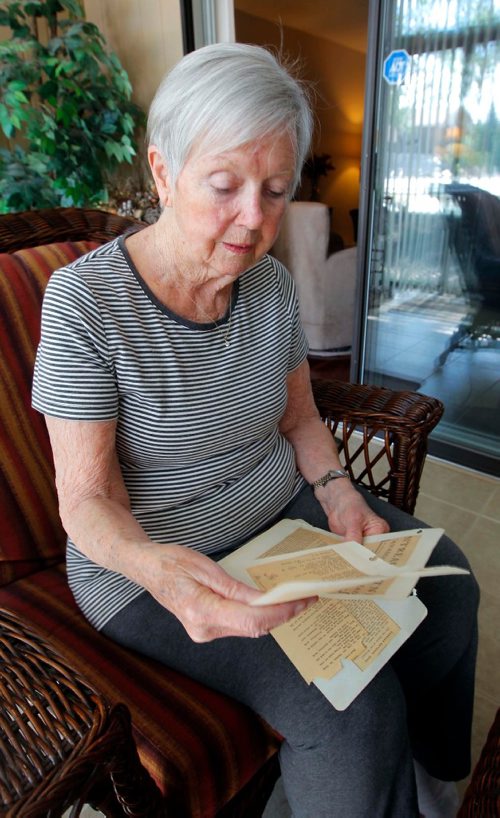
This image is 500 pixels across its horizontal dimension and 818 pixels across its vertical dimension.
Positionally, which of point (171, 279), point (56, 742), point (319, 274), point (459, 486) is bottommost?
point (459, 486)

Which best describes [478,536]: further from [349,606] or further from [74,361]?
[74,361]

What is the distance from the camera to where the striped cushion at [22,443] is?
956 mm

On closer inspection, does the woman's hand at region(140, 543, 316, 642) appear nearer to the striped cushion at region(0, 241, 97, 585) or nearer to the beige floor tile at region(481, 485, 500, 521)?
the striped cushion at region(0, 241, 97, 585)

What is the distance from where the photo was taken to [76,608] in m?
0.90

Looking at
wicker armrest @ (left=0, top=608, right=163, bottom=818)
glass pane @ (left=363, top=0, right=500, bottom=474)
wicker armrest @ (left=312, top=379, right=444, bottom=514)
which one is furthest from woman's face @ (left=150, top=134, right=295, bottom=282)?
glass pane @ (left=363, top=0, right=500, bottom=474)

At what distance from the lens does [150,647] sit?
80 cm

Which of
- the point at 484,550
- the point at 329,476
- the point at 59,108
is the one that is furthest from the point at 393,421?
the point at 59,108

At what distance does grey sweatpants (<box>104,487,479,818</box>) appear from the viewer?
0.69m

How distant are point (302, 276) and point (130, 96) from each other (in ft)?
4.21

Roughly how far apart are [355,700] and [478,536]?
1.28 m

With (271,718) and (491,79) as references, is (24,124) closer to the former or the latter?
(491,79)

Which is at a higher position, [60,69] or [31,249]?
[60,69]

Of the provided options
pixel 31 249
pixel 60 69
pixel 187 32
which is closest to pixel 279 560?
pixel 31 249

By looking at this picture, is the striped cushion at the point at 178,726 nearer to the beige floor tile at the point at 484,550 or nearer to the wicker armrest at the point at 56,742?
the wicker armrest at the point at 56,742
